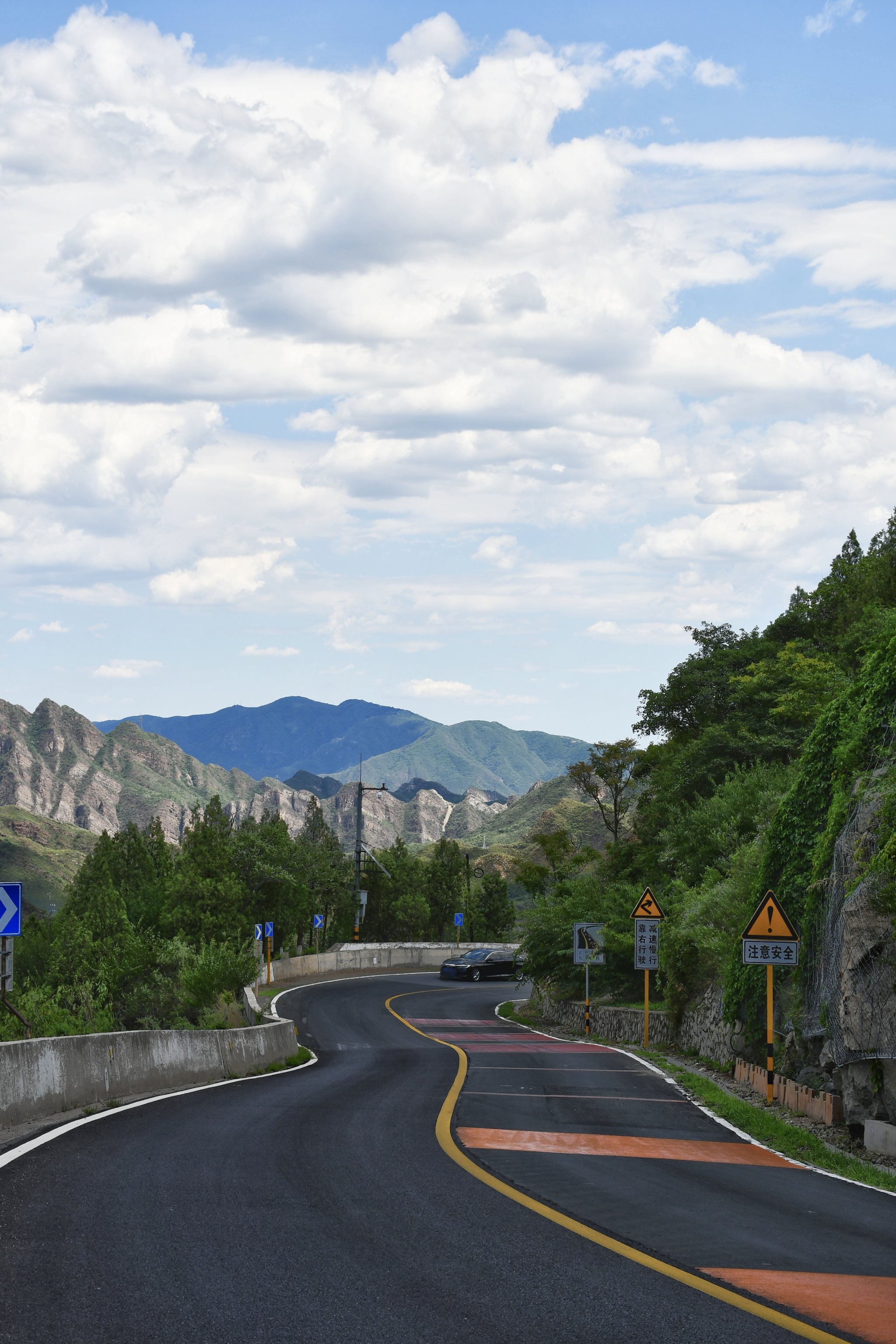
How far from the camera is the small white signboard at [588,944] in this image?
31656 millimetres

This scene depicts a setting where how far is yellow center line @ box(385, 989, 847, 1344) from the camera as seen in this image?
5531 millimetres

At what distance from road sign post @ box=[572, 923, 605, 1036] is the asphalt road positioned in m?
16.9

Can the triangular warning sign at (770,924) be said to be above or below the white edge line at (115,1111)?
above

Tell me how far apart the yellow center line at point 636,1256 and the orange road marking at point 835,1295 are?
155mm

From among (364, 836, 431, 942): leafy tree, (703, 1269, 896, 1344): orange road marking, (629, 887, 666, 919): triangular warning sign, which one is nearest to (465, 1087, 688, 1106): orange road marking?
(629, 887, 666, 919): triangular warning sign

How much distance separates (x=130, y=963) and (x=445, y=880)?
36.3 m

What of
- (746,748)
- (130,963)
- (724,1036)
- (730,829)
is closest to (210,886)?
(130,963)

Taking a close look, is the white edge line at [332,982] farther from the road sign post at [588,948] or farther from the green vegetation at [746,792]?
the road sign post at [588,948]

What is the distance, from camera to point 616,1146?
1220cm

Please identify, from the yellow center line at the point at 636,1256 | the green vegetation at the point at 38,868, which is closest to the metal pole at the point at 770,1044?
the yellow center line at the point at 636,1256

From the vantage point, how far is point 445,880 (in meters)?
95.1

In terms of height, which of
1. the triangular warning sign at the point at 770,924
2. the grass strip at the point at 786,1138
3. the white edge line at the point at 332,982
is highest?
the triangular warning sign at the point at 770,924

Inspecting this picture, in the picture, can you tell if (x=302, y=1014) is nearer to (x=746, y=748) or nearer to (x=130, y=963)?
(x=746, y=748)

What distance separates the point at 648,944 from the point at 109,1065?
15.4m
